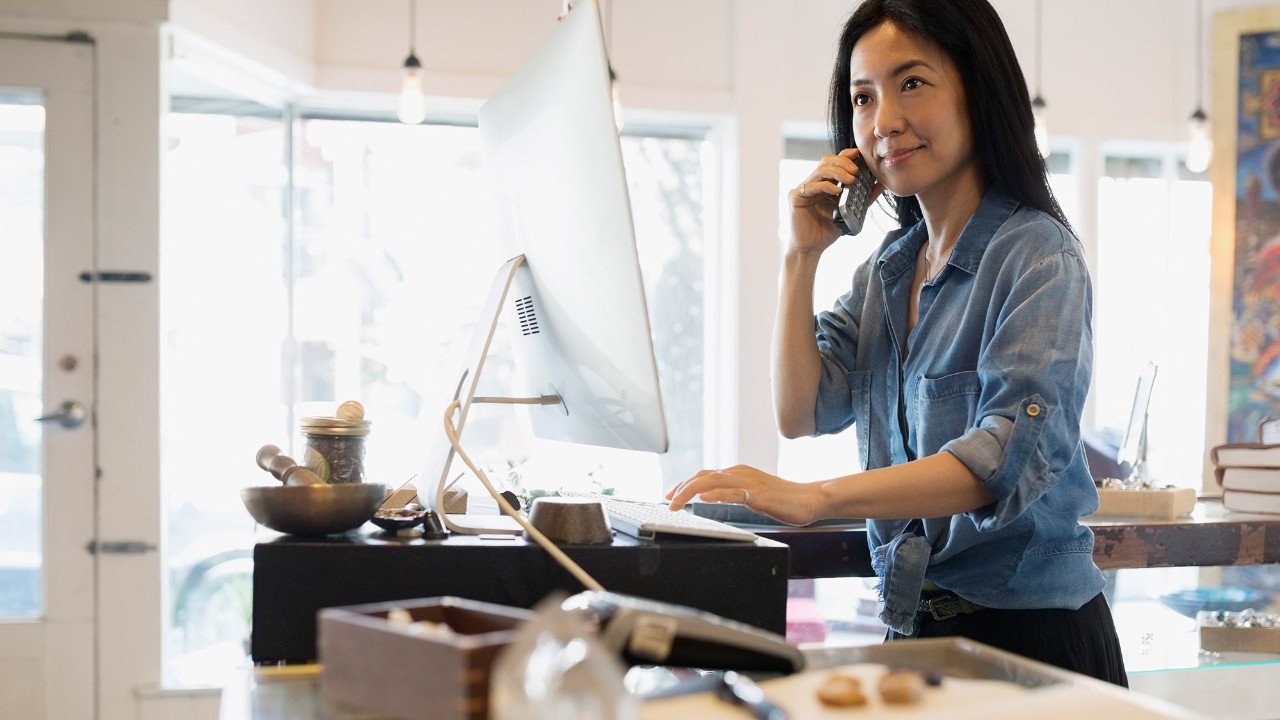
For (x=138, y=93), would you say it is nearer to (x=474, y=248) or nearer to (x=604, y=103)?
(x=474, y=248)

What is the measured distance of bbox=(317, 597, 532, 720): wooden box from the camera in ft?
2.10

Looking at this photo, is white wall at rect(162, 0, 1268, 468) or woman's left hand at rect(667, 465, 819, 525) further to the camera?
white wall at rect(162, 0, 1268, 468)

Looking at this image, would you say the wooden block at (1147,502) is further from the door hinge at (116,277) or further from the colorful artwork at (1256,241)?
the colorful artwork at (1256,241)

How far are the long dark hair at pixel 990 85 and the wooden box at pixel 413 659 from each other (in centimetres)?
86

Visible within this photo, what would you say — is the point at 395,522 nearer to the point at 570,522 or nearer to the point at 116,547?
the point at 570,522

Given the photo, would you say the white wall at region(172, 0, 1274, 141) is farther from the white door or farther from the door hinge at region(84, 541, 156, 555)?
the door hinge at region(84, 541, 156, 555)

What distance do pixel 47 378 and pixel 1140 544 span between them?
300 centimetres

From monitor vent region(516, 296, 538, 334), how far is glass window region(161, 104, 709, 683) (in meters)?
2.41

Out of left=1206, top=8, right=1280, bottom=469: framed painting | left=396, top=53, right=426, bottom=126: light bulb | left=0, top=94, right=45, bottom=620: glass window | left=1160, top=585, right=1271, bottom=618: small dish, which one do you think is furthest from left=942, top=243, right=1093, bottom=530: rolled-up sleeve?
left=1206, top=8, right=1280, bottom=469: framed painting

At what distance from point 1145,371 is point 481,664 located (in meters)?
2.05

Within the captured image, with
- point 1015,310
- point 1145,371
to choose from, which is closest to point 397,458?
point 1145,371

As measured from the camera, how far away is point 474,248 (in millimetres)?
4730

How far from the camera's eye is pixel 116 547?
11.1 ft

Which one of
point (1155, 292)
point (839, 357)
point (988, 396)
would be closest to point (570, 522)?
point (988, 396)
